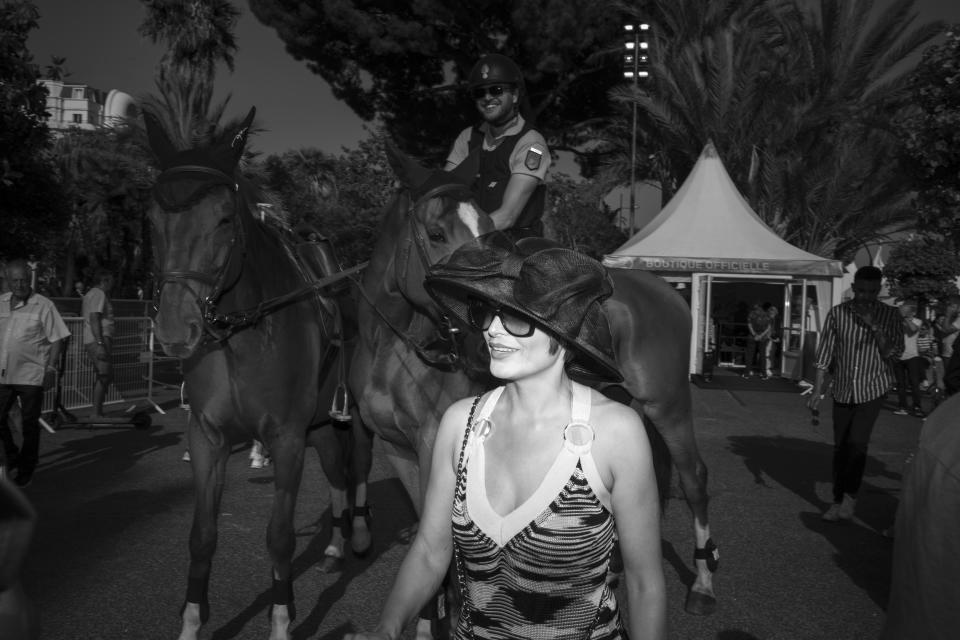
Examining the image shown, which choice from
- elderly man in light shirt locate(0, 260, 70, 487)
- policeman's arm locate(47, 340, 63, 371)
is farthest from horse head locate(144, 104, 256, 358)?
policeman's arm locate(47, 340, 63, 371)

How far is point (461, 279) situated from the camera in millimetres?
2127

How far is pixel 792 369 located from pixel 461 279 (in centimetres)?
1814

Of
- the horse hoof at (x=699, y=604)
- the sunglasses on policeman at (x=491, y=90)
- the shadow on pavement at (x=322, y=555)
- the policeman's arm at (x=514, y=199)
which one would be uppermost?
the sunglasses on policeman at (x=491, y=90)

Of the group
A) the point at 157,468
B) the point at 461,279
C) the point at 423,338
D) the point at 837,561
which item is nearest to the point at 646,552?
the point at 461,279

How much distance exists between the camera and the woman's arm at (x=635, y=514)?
6.50ft

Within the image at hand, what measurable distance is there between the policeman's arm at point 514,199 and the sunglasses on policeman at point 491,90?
0.56 metres

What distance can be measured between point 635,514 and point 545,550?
25 cm

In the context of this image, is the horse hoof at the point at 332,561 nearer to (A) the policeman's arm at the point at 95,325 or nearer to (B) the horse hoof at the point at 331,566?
(B) the horse hoof at the point at 331,566

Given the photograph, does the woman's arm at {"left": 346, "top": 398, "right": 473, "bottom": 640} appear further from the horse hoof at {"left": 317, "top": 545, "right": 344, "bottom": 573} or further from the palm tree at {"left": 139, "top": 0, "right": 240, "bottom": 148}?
the palm tree at {"left": 139, "top": 0, "right": 240, "bottom": 148}

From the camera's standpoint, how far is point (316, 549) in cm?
584

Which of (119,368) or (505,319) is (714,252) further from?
(505,319)

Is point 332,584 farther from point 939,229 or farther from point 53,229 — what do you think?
point 53,229

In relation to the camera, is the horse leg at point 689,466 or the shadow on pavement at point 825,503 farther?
the shadow on pavement at point 825,503

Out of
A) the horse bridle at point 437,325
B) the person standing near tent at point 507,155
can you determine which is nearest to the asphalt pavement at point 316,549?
the horse bridle at point 437,325
